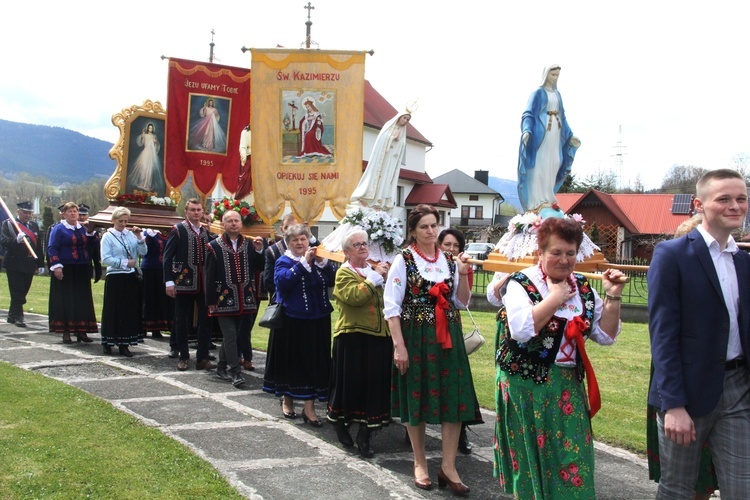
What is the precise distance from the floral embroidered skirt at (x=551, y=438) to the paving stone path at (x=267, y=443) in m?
1.15

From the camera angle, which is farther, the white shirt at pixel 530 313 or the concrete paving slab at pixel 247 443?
the concrete paving slab at pixel 247 443

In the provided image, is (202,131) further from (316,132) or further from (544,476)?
(544,476)

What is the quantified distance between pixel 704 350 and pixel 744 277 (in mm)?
444

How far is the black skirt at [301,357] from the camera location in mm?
6625

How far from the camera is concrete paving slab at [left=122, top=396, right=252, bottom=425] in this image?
6313mm

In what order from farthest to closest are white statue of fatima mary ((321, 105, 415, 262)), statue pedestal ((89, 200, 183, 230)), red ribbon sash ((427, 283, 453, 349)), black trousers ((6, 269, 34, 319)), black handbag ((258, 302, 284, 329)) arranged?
black trousers ((6, 269, 34, 319)), statue pedestal ((89, 200, 183, 230)), white statue of fatima mary ((321, 105, 415, 262)), black handbag ((258, 302, 284, 329)), red ribbon sash ((427, 283, 453, 349))

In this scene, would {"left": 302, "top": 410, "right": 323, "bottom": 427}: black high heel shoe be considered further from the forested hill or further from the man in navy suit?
the forested hill

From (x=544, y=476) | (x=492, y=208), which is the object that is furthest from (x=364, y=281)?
(x=492, y=208)

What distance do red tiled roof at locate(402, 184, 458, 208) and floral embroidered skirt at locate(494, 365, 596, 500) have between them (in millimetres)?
41943

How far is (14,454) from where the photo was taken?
5.04 m

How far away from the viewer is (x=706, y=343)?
3375mm

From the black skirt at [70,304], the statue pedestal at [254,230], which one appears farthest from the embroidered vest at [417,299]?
the black skirt at [70,304]

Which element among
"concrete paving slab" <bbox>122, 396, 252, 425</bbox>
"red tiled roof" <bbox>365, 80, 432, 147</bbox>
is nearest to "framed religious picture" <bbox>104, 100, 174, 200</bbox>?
"concrete paving slab" <bbox>122, 396, 252, 425</bbox>

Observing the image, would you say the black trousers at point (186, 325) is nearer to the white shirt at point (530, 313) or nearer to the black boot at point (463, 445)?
the black boot at point (463, 445)
